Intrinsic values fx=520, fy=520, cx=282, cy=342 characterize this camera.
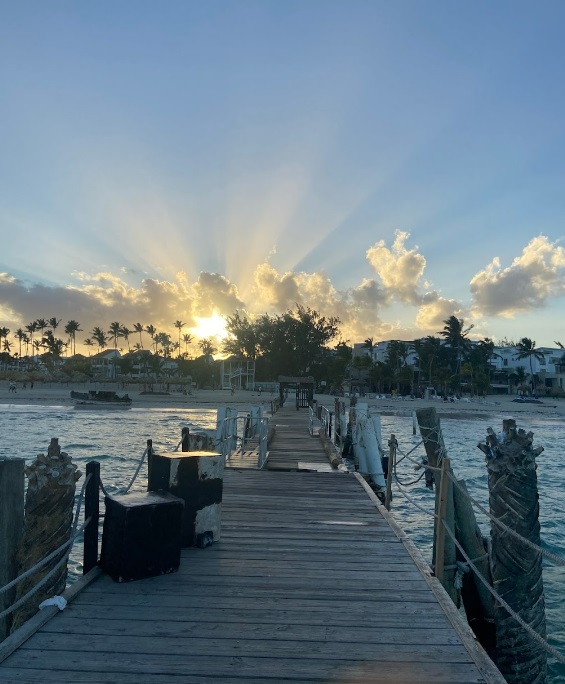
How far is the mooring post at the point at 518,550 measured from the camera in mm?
7430

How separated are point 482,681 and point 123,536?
11.5 feet

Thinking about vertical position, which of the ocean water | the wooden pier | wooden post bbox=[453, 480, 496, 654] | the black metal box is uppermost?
the black metal box

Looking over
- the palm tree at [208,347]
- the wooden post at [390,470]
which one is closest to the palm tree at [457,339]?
the palm tree at [208,347]

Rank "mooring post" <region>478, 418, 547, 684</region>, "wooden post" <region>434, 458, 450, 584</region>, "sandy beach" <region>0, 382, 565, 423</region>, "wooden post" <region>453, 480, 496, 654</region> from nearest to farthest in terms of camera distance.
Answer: "wooden post" <region>434, 458, 450, 584</region>, "mooring post" <region>478, 418, 547, 684</region>, "wooden post" <region>453, 480, 496, 654</region>, "sandy beach" <region>0, 382, 565, 423</region>

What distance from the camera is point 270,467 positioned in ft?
44.2

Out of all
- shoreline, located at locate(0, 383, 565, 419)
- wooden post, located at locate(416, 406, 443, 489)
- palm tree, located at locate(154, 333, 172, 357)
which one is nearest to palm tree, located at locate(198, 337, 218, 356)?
palm tree, located at locate(154, 333, 172, 357)

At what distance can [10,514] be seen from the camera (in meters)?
5.10

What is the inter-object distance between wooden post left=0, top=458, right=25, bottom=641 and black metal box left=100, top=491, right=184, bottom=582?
2.82 feet

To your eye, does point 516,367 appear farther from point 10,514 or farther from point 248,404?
point 10,514

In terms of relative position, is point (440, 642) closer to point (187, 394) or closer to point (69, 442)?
point (69, 442)

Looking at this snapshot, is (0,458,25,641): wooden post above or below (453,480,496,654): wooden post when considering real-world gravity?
above

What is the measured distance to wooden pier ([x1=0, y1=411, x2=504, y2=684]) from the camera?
149 inches

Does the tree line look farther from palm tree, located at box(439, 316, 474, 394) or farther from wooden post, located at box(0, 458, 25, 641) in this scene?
wooden post, located at box(0, 458, 25, 641)

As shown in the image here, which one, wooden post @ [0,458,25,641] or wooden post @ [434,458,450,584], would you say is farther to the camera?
wooden post @ [434,458,450,584]
